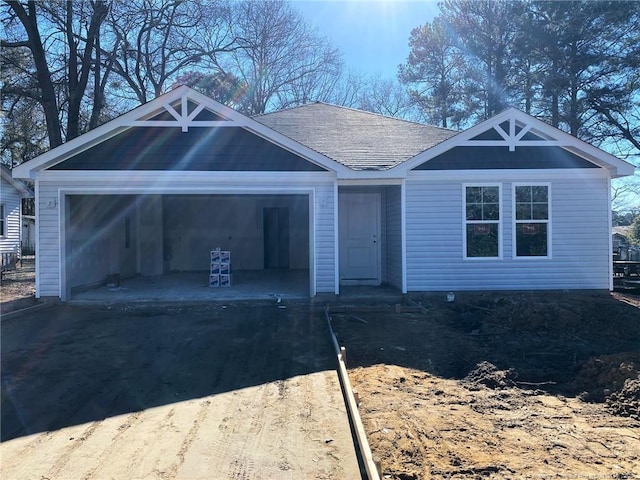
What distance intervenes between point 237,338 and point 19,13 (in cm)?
2160

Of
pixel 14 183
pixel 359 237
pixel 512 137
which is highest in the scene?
pixel 14 183

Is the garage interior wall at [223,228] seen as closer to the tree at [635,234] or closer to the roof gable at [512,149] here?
the roof gable at [512,149]

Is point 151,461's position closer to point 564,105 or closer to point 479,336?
point 479,336

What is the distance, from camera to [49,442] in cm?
369

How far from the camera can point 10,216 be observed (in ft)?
66.0

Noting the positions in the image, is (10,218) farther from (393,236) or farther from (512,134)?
(512,134)

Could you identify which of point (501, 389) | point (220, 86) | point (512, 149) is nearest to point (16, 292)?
point (501, 389)

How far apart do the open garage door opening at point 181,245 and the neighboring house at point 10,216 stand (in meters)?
7.74

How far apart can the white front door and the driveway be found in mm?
4016

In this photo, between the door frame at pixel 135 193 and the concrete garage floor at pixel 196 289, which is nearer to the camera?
the door frame at pixel 135 193

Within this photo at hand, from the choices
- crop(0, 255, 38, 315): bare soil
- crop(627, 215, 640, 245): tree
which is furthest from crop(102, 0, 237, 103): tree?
crop(627, 215, 640, 245): tree

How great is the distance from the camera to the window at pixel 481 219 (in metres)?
10.1

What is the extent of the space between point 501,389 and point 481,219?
5.77 metres

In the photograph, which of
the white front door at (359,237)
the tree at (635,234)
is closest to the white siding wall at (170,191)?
the white front door at (359,237)
